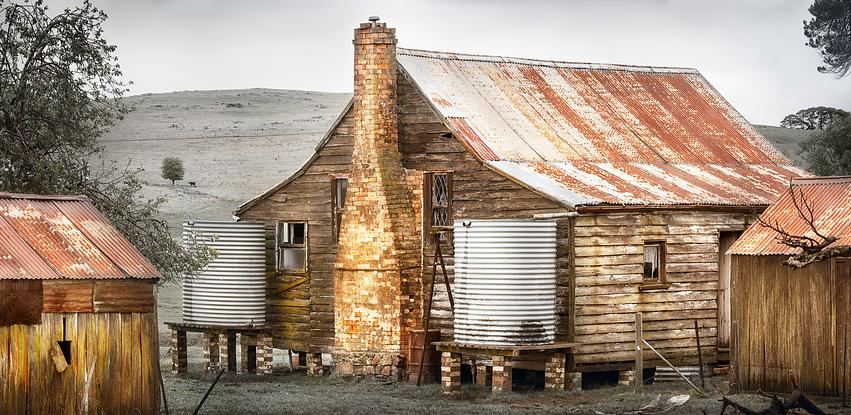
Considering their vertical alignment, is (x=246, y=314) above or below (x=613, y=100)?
below

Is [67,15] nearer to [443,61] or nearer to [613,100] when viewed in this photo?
[443,61]

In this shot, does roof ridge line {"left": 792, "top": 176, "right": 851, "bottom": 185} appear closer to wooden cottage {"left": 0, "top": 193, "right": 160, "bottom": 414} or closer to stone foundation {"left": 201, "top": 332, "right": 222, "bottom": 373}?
wooden cottage {"left": 0, "top": 193, "right": 160, "bottom": 414}

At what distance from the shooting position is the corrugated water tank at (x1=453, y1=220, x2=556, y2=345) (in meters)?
25.9

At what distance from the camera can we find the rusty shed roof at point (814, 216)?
23672 millimetres

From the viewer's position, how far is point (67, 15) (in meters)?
26.4

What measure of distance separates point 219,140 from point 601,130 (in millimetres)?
50990

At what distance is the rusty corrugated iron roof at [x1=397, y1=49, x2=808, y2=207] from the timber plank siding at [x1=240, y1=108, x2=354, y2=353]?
2294 millimetres

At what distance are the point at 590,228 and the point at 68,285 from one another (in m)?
9.29

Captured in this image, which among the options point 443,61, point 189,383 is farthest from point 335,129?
point 189,383

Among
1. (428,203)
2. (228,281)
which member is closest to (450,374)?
(428,203)

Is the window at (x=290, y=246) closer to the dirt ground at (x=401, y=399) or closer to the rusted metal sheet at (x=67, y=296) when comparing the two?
the dirt ground at (x=401, y=399)

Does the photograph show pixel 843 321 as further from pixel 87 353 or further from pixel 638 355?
pixel 87 353

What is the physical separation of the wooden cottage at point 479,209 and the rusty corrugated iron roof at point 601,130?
0.05m

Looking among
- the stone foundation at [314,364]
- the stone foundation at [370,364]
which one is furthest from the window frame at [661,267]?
the stone foundation at [314,364]
